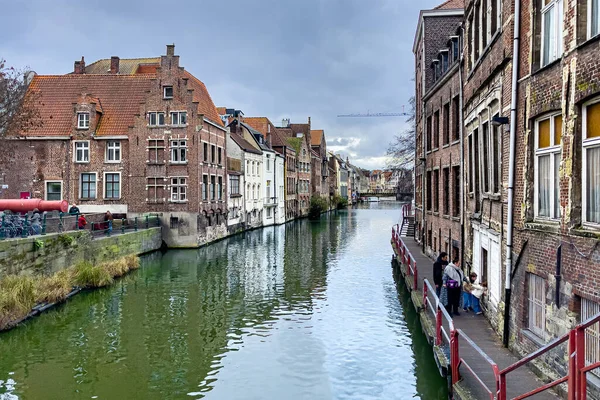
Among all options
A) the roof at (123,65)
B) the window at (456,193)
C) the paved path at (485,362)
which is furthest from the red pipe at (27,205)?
the roof at (123,65)

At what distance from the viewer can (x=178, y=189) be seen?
36469mm

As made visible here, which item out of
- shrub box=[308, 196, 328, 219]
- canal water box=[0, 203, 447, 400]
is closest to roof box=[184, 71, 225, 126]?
canal water box=[0, 203, 447, 400]

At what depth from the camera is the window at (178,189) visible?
36.3 meters

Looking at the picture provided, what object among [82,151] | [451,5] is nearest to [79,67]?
[82,151]

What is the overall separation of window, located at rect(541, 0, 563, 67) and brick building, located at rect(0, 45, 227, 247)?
29.1 metres

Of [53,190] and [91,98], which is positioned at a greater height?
[91,98]

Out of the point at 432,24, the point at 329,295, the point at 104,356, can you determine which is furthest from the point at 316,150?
the point at 104,356

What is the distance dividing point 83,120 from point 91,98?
171 centimetres

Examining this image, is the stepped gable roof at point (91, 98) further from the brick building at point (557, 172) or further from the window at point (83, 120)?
the brick building at point (557, 172)

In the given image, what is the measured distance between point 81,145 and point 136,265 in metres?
14.8

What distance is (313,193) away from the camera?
3339 inches

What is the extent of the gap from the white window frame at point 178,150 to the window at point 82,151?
6.18 meters

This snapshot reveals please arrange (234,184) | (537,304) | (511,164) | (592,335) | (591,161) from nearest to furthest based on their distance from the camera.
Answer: (592,335)
(591,161)
(537,304)
(511,164)
(234,184)

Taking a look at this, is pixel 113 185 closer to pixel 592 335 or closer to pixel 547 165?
pixel 547 165
